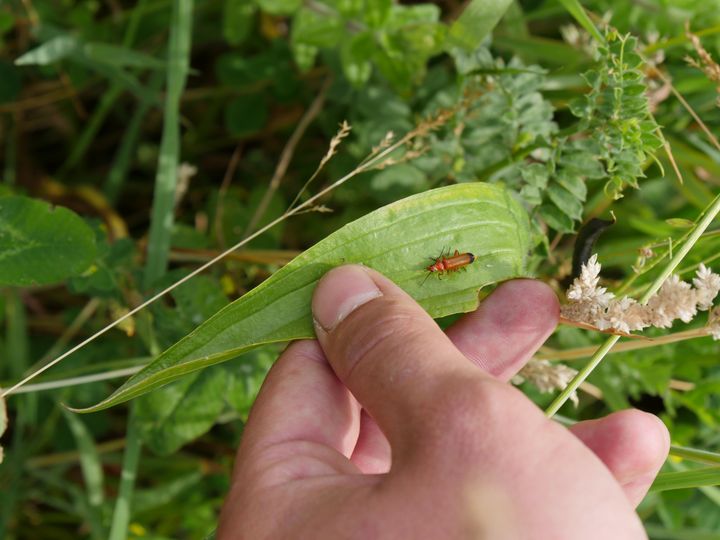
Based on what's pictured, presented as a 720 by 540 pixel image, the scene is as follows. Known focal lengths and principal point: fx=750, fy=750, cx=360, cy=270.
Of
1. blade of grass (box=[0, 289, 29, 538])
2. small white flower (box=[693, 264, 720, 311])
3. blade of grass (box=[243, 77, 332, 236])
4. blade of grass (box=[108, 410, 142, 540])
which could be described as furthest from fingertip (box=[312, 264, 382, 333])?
blade of grass (box=[0, 289, 29, 538])

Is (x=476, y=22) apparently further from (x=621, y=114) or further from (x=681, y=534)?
(x=681, y=534)

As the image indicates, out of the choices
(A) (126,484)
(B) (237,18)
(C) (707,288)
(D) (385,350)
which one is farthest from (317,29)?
(A) (126,484)

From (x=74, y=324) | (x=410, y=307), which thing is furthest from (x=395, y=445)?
(x=74, y=324)

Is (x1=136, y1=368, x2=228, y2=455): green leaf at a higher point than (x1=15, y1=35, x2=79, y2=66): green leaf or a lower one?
lower

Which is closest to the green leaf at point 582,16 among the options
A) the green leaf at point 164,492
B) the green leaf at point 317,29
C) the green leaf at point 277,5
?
the green leaf at point 317,29

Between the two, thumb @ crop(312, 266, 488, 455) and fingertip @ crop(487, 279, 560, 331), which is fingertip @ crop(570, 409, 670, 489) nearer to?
fingertip @ crop(487, 279, 560, 331)

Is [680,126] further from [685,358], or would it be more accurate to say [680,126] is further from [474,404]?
[474,404]

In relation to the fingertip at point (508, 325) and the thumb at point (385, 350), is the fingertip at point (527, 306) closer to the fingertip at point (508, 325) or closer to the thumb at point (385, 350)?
the fingertip at point (508, 325)
